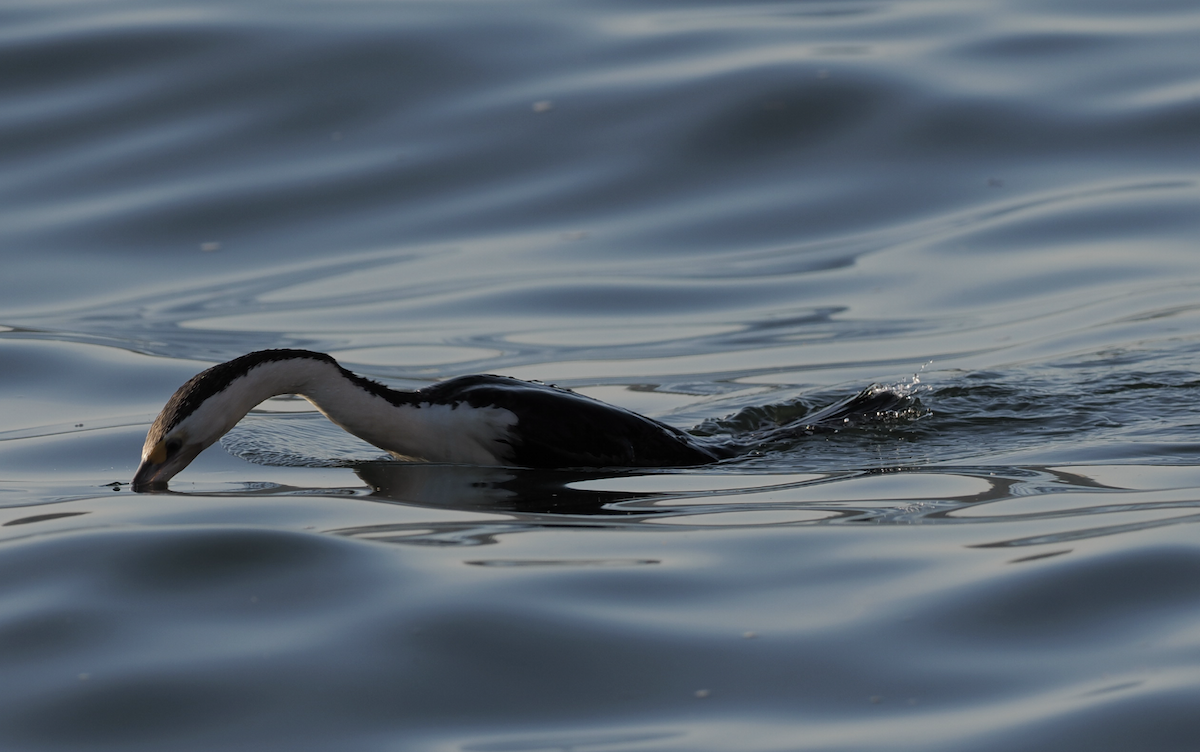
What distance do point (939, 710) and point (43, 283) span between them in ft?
23.3

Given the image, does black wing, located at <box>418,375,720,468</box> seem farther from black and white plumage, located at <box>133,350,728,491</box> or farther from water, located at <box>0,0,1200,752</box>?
water, located at <box>0,0,1200,752</box>

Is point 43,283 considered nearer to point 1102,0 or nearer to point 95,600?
point 95,600

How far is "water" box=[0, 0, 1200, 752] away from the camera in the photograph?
332 centimetres

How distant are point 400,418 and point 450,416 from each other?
0.55 ft

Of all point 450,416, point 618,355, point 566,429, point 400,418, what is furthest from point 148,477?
point 618,355

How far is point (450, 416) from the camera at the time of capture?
547 centimetres

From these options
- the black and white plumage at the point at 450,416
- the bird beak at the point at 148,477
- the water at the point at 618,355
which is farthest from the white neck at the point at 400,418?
the bird beak at the point at 148,477

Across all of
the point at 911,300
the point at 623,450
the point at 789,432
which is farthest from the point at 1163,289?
Result: the point at 623,450

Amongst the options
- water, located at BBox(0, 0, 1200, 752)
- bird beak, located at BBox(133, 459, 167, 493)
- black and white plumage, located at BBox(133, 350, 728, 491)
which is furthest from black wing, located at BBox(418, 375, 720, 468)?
bird beak, located at BBox(133, 459, 167, 493)

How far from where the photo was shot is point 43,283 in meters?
9.03

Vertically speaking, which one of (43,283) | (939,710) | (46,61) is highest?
(46,61)

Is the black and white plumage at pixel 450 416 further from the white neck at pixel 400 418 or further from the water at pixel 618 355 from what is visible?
the water at pixel 618 355

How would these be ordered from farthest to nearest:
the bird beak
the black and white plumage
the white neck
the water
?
the white neck < the black and white plumage < the bird beak < the water

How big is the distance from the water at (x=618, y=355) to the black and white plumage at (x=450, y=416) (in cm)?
13
